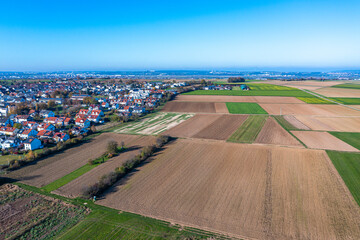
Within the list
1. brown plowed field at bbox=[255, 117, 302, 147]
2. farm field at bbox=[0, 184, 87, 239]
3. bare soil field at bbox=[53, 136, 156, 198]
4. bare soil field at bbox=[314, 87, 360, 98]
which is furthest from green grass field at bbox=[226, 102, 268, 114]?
farm field at bbox=[0, 184, 87, 239]

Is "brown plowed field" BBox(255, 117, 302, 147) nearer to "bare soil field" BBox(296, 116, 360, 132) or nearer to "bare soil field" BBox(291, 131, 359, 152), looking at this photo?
"bare soil field" BBox(291, 131, 359, 152)

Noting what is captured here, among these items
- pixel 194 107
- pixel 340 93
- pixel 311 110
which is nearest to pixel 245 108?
pixel 194 107

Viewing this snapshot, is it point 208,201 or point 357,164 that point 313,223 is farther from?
point 357,164

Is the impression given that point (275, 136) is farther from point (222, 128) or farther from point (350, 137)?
point (350, 137)

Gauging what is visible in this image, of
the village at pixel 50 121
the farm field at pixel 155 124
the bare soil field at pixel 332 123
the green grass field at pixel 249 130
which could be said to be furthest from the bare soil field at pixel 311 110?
the village at pixel 50 121

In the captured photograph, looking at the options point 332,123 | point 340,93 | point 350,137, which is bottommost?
point 350,137

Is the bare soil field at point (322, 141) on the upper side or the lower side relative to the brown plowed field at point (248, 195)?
upper

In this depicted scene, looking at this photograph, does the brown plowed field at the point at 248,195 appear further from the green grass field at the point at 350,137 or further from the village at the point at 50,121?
the village at the point at 50,121
